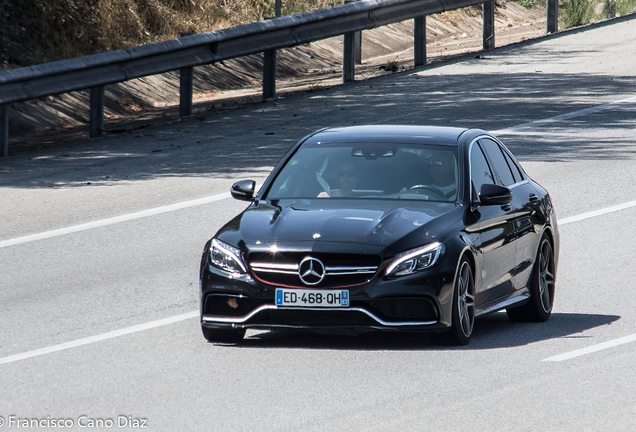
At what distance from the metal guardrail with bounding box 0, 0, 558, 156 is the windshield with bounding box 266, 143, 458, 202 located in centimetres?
717

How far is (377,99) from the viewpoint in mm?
A: 18328

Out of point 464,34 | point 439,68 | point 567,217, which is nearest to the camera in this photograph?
point 567,217

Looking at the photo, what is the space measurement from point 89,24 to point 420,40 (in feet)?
20.8

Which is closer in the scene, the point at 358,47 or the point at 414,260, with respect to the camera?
the point at 414,260

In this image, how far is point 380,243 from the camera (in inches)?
280

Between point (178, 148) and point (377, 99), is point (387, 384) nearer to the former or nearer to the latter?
point (178, 148)

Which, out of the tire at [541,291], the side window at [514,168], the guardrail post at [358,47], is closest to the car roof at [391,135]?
the side window at [514,168]

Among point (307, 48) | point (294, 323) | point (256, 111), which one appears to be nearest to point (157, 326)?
point (294, 323)

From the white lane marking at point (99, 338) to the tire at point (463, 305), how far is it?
7.14 feet

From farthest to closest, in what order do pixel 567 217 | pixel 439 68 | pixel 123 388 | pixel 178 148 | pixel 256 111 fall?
pixel 439 68, pixel 256 111, pixel 178 148, pixel 567 217, pixel 123 388

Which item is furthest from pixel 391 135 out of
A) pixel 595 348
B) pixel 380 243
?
pixel 595 348

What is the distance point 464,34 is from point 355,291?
24.2 meters

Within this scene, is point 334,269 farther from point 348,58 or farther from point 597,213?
point 348,58

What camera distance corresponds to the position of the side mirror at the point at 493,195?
7.90 meters
